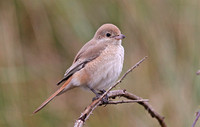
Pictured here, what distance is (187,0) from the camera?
3910mm

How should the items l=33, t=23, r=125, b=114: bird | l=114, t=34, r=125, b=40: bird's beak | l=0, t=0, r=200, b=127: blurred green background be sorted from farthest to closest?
l=0, t=0, r=200, b=127: blurred green background, l=114, t=34, r=125, b=40: bird's beak, l=33, t=23, r=125, b=114: bird

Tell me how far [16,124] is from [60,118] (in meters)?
0.39

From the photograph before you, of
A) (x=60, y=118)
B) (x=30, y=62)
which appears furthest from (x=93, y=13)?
(x=60, y=118)

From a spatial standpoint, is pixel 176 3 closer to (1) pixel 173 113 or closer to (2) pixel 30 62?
(1) pixel 173 113

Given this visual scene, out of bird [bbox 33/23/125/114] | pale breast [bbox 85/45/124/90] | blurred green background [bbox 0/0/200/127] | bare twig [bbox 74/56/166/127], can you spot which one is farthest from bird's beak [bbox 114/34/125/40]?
bare twig [bbox 74/56/166/127]

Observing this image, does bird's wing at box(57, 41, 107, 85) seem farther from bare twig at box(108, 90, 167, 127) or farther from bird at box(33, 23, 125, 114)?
bare twig at box(108, 90, 167, 127)

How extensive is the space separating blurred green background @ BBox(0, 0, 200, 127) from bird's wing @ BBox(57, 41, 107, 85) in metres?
0.51

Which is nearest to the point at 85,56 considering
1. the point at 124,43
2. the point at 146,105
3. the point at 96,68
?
the point at 96,68

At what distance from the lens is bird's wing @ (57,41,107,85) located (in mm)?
3127

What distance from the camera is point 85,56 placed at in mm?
3170

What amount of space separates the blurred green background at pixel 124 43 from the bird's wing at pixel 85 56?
1.67 ft

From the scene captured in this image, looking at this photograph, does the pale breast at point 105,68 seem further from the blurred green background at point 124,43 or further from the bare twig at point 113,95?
the bare twig at point 113,95

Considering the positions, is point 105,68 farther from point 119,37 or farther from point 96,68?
point 119,37

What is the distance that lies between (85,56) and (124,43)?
870 millimetres
